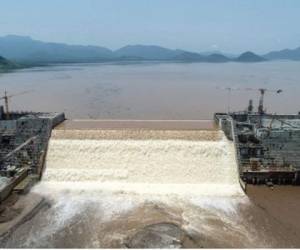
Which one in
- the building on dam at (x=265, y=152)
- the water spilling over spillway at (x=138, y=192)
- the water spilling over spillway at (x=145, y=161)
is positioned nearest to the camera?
the water spilling over spillway at (x=138, y=192)

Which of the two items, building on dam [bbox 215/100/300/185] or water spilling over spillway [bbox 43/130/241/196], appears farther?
building on dam [bbox 215/100/300/185]

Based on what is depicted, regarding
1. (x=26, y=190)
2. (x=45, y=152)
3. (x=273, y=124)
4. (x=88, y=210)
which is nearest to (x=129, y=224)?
(x=88, y=210)

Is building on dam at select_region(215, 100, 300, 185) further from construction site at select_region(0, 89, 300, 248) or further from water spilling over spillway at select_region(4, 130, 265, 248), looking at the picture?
water spilling over spillway at select_region(4, 130, 265, 248)

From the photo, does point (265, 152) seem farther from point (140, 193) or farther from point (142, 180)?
point (140, 193)

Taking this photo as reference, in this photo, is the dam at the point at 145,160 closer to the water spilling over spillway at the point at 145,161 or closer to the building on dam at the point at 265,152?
the water spilling over spillway at the point at 145,161

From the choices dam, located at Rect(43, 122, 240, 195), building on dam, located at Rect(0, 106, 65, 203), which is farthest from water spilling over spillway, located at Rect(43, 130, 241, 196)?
building on dam, located at Rect(0, 106, 65, 203)

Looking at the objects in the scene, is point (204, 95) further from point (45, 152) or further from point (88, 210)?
point (88, 210)

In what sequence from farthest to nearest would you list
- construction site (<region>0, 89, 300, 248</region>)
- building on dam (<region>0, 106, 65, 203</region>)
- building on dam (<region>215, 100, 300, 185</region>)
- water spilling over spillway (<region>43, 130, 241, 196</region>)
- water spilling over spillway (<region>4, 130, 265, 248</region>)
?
building on dam (<region>215, 100, 300, 185</region>) → water spilling over spillway (<region>43, 130, 241, 196</region>) → building on dam (<region>0, 106, 65, 203</region>) → construction site (<region>0, 89, 300, 248</region>) → water spilling over spillway (<region>4, 130, 265, 248</region>)

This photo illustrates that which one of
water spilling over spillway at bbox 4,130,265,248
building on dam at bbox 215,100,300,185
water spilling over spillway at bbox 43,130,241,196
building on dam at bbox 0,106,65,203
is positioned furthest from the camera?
building on dam at bbox 215,100,300,185

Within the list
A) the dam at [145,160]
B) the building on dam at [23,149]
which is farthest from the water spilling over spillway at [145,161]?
the building on dam at [23,149]
